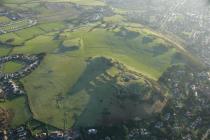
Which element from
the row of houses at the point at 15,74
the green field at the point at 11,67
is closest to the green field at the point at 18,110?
the row of houses at the point at 15,74

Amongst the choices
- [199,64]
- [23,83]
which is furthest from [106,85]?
[199,64]

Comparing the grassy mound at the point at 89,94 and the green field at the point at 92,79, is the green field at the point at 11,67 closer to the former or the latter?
the green field at the point at 92,79

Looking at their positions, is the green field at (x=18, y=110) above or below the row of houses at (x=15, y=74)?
below

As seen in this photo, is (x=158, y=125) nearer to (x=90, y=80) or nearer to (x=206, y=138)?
(x=206, y=138)

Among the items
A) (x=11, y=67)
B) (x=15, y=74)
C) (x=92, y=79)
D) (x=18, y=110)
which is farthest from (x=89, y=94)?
(x=11, y=67)

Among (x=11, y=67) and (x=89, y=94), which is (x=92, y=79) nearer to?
(x=89, y=94)

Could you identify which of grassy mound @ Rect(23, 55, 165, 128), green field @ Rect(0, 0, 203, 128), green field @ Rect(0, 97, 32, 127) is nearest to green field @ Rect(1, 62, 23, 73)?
green field @ Rect(0, 0, 203, 128)

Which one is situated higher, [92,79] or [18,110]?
[92,79]

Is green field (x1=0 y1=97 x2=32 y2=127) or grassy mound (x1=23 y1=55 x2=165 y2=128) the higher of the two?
grassy mound (x1=23 y1=55 x2=165 y2=128)

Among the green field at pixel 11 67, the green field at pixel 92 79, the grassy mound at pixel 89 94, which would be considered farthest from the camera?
the green field at pixel 11 67

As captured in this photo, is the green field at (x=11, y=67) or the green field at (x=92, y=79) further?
the green field at (x=11, y=67)

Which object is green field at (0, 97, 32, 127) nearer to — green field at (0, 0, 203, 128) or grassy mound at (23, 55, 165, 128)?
green field at (0, 0, 203, 128)
